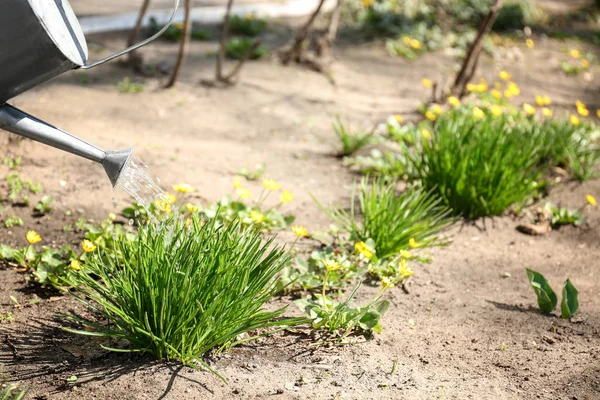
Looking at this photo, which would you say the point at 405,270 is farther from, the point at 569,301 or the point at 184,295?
the point at 184,295

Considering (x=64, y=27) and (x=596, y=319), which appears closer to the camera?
(x=64, y=27)

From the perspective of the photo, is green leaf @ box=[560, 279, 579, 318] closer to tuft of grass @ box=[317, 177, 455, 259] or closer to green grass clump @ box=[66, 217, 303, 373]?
tuft of grass @ box=[317, 177, 455, 259]

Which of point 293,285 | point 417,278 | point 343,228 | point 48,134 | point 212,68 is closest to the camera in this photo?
point 48,134

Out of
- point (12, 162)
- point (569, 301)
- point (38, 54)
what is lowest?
point (569, 301)

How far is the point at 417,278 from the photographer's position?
136 inches

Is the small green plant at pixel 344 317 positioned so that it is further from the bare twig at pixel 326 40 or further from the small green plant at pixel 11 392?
the bare twig at pixel 326 40

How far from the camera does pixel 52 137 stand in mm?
2299

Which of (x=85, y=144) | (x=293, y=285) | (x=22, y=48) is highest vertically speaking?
(x=22, y=48)

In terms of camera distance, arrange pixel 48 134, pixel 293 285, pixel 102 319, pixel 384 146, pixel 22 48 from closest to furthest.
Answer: pixel 22 48, pixel 48 134, pixel 102 319, pixel 293 285, pixel 384 146

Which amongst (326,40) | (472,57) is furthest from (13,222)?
(472,57)

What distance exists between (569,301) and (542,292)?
12 centimetres

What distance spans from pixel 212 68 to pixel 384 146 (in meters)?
1.86

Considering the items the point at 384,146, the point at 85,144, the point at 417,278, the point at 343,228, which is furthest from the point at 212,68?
the point at 85,144

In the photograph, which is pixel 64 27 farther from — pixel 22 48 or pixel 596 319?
pixel 596 319
